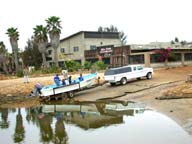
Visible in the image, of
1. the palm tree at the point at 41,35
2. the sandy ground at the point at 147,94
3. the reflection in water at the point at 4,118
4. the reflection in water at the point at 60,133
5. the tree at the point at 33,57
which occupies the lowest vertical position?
the reflection in water at the point at 4,118

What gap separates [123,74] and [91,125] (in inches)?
644

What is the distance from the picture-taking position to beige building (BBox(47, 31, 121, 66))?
201ft

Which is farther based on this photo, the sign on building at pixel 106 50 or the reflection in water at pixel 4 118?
the sign on building at pixel 106 50

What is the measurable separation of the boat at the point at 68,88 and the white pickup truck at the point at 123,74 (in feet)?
6.79

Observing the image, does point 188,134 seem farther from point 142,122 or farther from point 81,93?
point 81,93

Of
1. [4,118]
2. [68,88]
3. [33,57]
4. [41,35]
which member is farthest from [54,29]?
[4,118]

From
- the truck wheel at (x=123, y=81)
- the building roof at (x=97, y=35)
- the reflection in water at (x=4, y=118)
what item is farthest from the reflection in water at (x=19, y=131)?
the building roof at (x=97, y=35)

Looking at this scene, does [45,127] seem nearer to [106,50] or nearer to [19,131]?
[19,131]

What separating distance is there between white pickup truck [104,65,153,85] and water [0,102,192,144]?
8.15 metres

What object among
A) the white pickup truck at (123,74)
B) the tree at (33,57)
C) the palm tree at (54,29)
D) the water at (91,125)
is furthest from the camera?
the tree at (33,57)

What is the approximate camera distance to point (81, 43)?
200 feet

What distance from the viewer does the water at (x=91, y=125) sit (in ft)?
48.4

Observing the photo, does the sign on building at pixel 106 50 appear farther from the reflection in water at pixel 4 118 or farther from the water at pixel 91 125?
the reflection in water at pixel 4 118

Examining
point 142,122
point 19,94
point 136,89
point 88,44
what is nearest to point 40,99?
point 19,94
